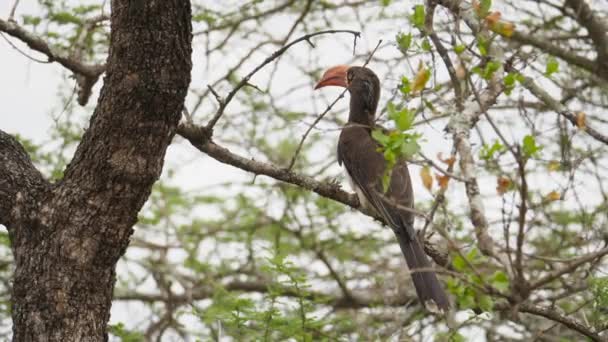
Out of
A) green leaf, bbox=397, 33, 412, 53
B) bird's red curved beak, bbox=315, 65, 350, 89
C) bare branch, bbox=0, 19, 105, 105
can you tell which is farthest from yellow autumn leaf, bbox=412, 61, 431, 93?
bird's red curved beak, bbox=315, 65, 350, 89

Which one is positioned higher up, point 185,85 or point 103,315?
point 185,85

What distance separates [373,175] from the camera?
4.89 meters

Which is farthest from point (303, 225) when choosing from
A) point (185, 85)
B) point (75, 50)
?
point (185, 85)

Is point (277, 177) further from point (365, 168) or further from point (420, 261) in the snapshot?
point (365, 168)

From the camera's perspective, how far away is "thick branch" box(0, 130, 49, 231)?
118 inches

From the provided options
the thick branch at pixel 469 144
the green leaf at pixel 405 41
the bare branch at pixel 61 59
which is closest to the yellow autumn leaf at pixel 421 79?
the green leaf at pixel 405 41

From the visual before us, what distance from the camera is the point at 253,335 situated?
4004 millimetres

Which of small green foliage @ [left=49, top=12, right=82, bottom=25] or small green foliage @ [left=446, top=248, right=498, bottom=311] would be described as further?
small green foliage @ [left=49, top=12, right=82, bottom=25]

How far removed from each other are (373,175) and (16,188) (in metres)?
2.36

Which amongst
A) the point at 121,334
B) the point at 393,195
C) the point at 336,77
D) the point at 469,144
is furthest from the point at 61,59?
the point at 336,77

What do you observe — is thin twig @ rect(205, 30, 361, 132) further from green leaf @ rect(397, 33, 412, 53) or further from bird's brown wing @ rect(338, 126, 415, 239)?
bird's brown wing @ rect(338, 126, 415, 239)

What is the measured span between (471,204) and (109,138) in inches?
55.4

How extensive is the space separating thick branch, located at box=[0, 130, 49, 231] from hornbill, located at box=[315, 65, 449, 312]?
4.08ft

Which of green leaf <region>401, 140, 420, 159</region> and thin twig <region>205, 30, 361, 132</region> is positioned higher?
thin twig <region>205, 30, 361, 132</region>
